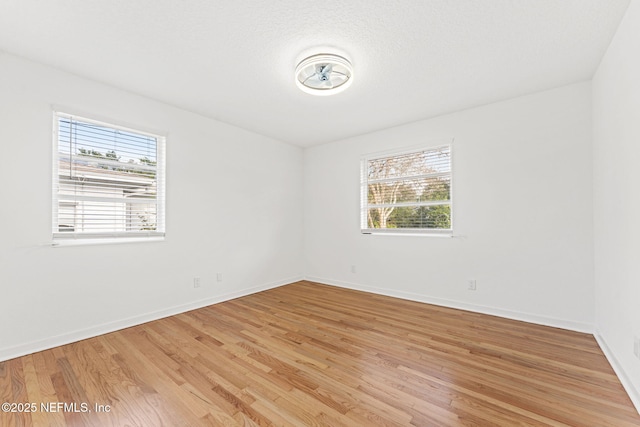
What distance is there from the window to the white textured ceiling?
943 mm

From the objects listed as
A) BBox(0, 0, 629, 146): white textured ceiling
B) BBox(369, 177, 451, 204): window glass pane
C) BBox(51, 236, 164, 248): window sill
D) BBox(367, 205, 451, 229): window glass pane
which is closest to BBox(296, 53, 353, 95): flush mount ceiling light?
BBox(0, 0, 629, 146): white textured ceiling

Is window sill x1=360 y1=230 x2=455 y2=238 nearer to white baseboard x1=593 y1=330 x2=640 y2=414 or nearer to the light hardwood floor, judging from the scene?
the light hardwood floor

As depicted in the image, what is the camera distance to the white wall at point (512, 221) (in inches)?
110

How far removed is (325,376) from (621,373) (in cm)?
210

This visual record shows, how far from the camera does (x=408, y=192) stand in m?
4.04

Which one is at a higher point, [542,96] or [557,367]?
[542,96]

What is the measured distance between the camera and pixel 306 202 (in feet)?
17.2

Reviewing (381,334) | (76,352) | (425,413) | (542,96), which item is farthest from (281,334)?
(542,96)

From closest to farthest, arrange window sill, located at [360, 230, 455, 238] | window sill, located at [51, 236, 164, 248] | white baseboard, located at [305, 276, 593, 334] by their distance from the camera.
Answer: window sill, located at [51, 236, 164, 248]
white baseboard, located at [305, 276, 593, 334]
window sill, located at [360, 230, 455, 238]

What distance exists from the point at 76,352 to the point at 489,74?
14.9 feet

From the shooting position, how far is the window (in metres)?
3.72

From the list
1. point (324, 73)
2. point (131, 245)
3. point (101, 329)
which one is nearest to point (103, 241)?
point (131, 245)

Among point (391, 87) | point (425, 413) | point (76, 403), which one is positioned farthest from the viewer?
point (391, 87)

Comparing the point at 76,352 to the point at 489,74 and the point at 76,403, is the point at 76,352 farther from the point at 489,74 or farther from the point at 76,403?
the point at 489,74
